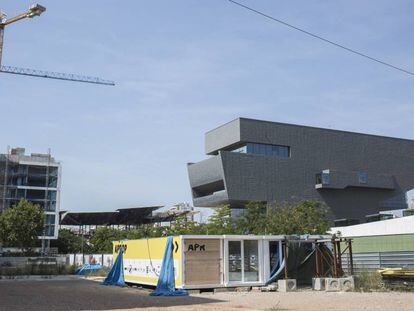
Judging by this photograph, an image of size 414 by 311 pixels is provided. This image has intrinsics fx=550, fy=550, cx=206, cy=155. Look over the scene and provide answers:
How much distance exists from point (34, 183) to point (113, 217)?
19.8 m

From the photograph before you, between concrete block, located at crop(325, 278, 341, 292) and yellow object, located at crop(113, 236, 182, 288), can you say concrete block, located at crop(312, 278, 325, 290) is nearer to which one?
concrete block, located at crop(325, 278, 341, 292)

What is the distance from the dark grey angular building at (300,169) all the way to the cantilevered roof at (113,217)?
844 inches

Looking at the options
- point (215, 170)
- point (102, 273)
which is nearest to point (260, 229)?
point (102, 273)

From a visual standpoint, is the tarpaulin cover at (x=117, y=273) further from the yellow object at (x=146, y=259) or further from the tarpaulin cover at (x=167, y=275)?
the tarpaulin cover at (x=167, y=275)

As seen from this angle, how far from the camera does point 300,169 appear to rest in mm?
83062

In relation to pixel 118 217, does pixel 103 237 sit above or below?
below

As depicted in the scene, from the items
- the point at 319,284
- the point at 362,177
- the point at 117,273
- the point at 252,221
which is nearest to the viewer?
the point at 319,284

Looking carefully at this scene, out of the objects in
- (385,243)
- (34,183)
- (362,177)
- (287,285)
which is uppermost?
(34,183)

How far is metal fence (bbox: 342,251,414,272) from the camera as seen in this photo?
29.5 meters

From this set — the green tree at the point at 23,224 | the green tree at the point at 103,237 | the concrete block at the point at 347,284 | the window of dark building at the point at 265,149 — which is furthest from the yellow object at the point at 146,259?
the green tree at the point at 103,237

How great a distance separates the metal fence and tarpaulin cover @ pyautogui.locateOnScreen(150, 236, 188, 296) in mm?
10196

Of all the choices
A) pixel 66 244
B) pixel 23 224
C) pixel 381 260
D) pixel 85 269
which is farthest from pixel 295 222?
pixel 66 244

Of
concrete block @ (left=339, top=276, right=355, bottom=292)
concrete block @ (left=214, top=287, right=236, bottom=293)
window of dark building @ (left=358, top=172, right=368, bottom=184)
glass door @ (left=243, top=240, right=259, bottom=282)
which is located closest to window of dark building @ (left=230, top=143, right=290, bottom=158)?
window of dark building @ (left=358, top=172, right=368, bottom=184)

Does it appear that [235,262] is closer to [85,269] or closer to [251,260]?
[251,260]
